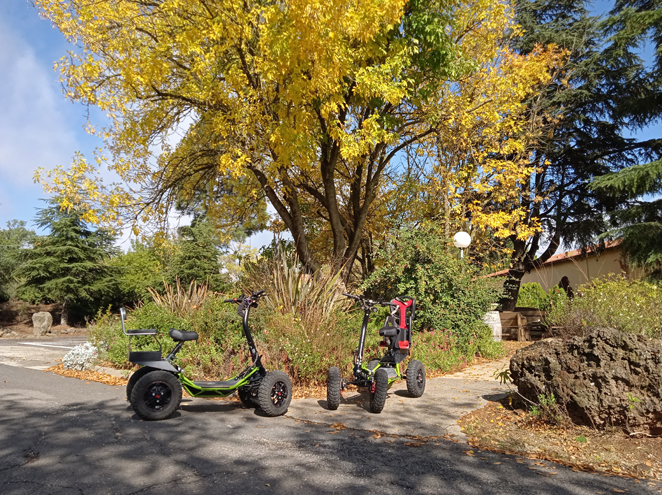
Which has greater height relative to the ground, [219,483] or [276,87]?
[276,87]

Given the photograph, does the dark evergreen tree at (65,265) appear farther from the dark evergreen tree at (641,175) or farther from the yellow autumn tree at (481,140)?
the dark evergreen tree at (641,175)

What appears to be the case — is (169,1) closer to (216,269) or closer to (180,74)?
(180,74)

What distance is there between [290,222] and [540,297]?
622 inches

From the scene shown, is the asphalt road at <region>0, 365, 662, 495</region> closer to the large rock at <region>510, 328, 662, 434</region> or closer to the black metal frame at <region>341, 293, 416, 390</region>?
the black metal frame at <region>341, 293, 416, 390</region>

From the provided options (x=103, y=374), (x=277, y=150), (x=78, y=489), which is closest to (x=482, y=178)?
(x=277, y=150)

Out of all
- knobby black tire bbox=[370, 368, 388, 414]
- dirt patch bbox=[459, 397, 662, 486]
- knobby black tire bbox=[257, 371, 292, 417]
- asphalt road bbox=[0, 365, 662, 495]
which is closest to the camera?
asphalt road bbox=[0, 365, 662, 495]

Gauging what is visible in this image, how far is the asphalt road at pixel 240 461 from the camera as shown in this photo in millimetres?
3209

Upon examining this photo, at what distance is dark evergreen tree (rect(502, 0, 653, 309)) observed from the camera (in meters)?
18.5

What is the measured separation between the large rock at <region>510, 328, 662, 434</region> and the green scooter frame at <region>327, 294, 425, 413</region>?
5.24 feet

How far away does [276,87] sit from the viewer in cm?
1023

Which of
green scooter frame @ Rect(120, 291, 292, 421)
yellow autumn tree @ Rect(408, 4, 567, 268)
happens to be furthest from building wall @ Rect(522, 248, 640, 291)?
green scooter frame @ Rect(120, 291, 292, 421)

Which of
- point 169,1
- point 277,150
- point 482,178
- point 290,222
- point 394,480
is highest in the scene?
point 169,1

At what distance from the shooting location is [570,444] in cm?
421

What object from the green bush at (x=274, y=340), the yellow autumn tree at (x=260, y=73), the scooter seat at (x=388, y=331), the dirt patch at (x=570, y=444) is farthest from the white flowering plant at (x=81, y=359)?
the dirt patch at (x=570, y=444)
